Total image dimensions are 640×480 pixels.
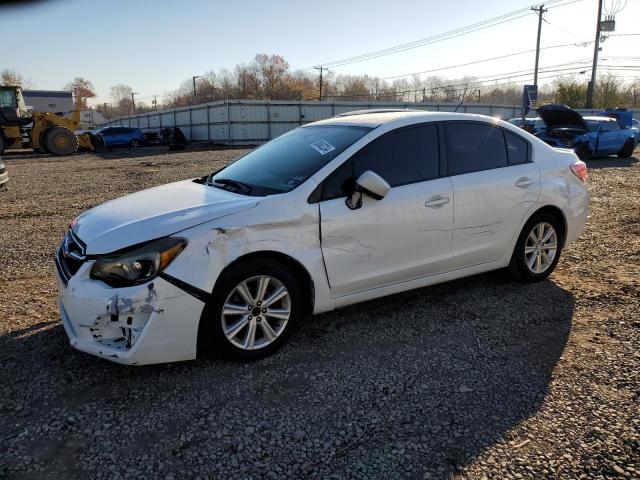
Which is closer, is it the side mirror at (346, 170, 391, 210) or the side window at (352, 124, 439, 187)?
the side mirror at (346, 170, 391, 210)

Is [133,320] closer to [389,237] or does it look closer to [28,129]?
[389,237]

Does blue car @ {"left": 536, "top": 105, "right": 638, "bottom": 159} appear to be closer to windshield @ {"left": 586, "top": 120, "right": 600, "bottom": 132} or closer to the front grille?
windshield @ {"left": 586, "top": 120, "right": 600, "bottom": 132}

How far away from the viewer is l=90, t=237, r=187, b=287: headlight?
3.07 metres

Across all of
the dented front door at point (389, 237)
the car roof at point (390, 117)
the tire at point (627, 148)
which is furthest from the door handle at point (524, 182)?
the tire at point (627, 148)

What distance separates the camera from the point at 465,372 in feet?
11.1

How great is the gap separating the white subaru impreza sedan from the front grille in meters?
0.02

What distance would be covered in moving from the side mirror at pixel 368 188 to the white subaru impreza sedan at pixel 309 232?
0.01 m

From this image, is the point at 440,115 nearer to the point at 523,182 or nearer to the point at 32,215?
the point at 523,182

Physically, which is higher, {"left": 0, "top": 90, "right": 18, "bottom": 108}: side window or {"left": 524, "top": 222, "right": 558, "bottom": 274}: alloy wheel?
{"left": 0, "top": 90, "right": 18, "bottom": 108}: side window

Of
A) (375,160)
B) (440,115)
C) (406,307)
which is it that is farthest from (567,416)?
(440,115)

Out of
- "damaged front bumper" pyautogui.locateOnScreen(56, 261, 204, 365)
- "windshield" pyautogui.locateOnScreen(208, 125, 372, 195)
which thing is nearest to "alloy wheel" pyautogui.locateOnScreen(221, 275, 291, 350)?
→ "damaged front bumper" pyautogui.locateOnScreen(56, 261, 204, 365)

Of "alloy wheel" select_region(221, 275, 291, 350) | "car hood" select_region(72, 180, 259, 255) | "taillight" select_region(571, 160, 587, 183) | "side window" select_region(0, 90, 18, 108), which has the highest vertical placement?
"side window" select_region(0, 90, 18, 108)

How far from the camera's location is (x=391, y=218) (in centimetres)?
387

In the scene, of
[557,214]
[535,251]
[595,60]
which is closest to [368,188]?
[535,251]
